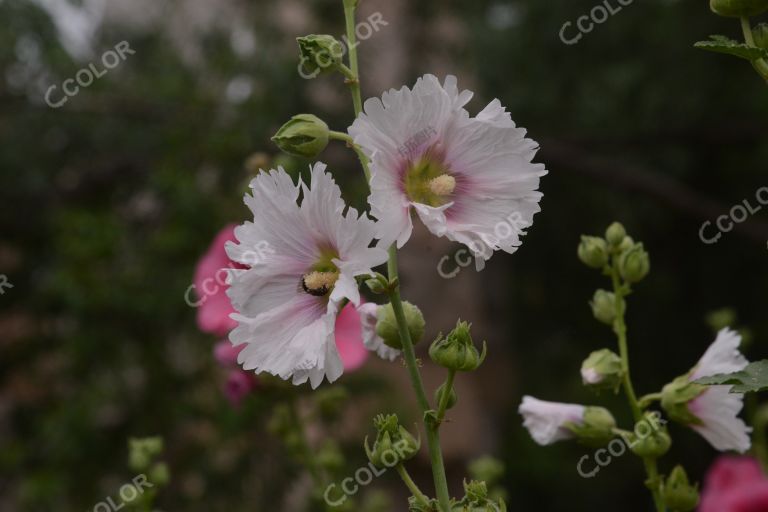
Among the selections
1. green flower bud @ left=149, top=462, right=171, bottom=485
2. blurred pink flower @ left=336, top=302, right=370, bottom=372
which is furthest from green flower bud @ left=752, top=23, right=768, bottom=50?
green flower bud @ left=149, top=462, right=171, bottom=485

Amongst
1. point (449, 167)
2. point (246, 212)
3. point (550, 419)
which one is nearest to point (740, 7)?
point (449, 167)

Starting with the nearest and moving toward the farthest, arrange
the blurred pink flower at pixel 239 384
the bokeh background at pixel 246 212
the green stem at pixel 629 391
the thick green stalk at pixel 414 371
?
1. the thick green stalk at pixel 414 371
2. the green stem at pixel 629 391
3. the blurred pink flower at pixel 239 384
4. the bokeh background at pixel 246 212

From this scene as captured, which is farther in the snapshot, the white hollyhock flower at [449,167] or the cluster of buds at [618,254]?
the cluster of buds at [618,254]

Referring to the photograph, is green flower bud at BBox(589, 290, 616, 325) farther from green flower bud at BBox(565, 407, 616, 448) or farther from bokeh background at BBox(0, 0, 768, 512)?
bokeh background at BBox(0, 0, 768, 512)

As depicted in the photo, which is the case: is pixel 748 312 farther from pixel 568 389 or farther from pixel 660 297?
pixel 568 389

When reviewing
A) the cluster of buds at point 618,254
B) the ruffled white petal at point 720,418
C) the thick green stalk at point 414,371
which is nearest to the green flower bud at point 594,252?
the cluster of buds at point 618,254

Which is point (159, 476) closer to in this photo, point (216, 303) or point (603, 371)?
point (216, 303)

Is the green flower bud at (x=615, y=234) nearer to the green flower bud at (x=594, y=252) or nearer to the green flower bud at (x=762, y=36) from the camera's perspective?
the green flower bud at (x=594, y=252)

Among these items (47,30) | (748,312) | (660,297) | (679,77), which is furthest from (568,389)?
(47,30)
